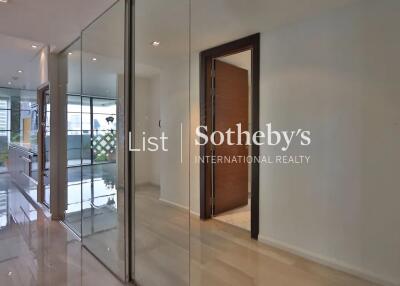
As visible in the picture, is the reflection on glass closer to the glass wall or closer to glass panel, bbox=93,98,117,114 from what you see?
glass panel, bbox=93,98,117,114

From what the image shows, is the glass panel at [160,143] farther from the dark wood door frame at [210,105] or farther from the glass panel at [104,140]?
the dark wood door frame at [210,105]

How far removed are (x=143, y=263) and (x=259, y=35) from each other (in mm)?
2929

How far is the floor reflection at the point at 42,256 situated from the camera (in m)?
2.35

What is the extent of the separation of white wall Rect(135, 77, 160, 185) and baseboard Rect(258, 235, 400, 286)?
1.63m

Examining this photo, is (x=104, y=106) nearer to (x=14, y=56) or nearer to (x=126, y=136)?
(x=126, y=136)

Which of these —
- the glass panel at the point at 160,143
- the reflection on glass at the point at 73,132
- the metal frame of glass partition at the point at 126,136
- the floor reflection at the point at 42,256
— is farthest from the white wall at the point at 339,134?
the reflection on glass at the point at 73,132

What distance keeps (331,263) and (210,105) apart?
2.57 metres

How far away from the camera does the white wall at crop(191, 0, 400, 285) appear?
89.5 inches

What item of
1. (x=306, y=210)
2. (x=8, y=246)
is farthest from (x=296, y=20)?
(x=8, y=246)

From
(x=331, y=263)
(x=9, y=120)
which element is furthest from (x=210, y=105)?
(x=9, y=120)

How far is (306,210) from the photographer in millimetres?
2834

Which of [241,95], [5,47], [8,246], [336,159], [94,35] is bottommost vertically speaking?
[8,246]

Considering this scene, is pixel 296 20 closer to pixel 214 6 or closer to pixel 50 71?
pixel 214 6

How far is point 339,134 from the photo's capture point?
2.58m
